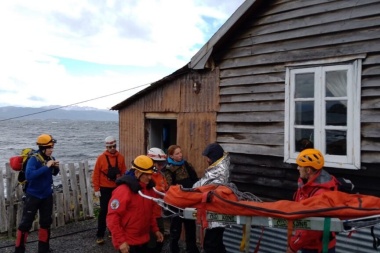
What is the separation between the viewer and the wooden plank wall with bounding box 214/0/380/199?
5270 mm

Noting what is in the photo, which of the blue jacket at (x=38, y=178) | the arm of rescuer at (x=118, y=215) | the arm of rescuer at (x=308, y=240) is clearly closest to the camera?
the arm of rescuer at (x=308, y=240)

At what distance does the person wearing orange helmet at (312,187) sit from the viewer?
3.93 m

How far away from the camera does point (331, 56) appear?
562 cm

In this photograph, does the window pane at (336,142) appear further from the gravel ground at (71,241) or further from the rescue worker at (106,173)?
the rescue worker at (106,173)

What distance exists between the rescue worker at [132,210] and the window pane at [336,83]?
2.96 m

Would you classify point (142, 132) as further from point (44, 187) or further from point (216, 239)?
point (216, 239)

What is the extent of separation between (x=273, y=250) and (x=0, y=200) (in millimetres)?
5893

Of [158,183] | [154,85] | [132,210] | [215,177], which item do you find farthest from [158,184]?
[154,85]

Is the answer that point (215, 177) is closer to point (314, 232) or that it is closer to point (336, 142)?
point (314, 232)

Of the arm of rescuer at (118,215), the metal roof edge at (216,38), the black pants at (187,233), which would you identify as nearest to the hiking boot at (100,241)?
the black pants at (187,233)

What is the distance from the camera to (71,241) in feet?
26.2

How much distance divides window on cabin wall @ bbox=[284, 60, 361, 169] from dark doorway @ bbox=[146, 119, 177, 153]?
3.96 m

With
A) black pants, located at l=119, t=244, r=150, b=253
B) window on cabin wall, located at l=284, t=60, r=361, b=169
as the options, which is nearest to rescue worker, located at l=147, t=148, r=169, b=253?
black pants, located at l=119, t=244, r=150, b=253

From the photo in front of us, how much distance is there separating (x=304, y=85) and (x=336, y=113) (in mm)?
694
